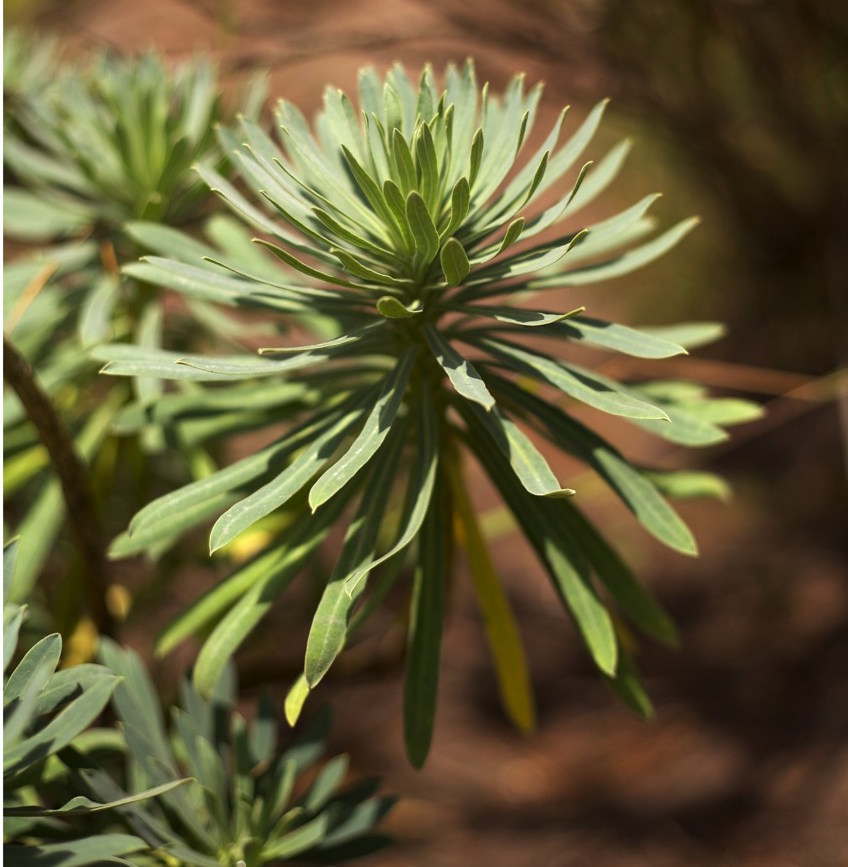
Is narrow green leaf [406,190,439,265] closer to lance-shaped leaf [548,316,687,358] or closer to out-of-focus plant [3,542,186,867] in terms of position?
lance-shaped leaf [548,316,687,358]

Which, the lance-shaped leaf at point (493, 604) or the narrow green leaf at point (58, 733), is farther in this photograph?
the lance-shaped leaf at point (493, 604)

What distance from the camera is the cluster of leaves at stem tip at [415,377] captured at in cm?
82

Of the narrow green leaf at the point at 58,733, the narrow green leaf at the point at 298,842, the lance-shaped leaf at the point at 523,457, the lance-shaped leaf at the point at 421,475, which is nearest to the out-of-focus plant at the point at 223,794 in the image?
the narrow green leaf at the point at 298,842

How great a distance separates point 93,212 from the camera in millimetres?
1235

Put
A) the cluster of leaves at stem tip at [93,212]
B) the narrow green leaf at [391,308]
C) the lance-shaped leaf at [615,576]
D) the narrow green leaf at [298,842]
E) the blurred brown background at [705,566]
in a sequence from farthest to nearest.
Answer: the blurred brown background at [705,566] → the cluster of leaves at stem tip at [93,212] → the lance-shaped leaf at [615,576] → the narrow green leaf at [298,842] → the narrow green leaf at [391,308]

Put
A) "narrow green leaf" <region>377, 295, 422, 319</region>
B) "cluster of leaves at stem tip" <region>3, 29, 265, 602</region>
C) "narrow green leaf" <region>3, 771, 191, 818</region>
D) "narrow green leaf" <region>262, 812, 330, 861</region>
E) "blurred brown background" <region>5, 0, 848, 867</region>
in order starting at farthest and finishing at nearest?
1. "blurred brown background" <region>5, 0, 848, 867</region>
2. "cluster of leaves at stem tip" <region>3, 29, 265, 602</region>
3. "narrow green leaf" <region>262, 812, 330, 861</region>
4. "narrow green leaf" <region>377, 295, 422, 319</region>
5. "narrow green leaf" <region>3, 771, 191, 818</region>

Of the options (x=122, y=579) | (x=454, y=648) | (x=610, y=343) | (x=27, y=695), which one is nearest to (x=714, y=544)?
(x=454, y=648)

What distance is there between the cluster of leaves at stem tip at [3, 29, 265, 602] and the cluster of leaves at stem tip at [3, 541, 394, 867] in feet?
0.95

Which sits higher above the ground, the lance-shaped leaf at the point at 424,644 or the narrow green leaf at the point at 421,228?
the narrow green leaf at the point at 421,228

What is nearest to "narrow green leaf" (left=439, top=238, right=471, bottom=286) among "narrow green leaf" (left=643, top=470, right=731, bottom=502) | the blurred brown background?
"narrow green leaf" (left=643, top=470, right=731, bottom=502)

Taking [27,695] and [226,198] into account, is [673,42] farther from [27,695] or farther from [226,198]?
[27,695]

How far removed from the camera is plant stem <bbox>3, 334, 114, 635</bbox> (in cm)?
94

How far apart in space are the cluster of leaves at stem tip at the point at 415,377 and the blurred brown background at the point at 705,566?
585mm

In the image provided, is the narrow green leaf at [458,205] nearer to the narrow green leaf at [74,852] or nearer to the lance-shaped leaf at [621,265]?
the lance-shaped leaf at [621,265]
